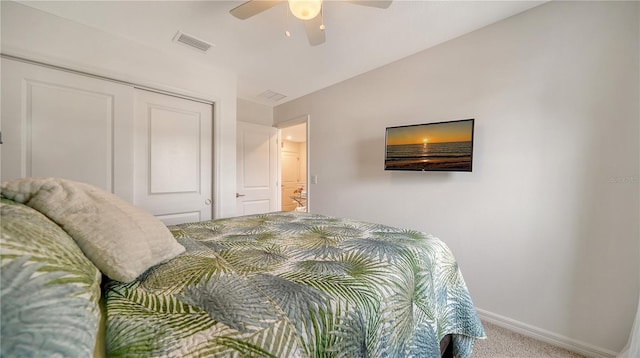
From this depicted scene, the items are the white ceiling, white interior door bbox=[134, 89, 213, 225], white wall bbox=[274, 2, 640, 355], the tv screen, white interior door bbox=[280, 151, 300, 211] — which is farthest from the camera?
white interior door bbox=[280, 151, 300, 211]

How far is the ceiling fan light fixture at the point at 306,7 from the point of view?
1365 millimetres

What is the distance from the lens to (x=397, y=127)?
249 cm

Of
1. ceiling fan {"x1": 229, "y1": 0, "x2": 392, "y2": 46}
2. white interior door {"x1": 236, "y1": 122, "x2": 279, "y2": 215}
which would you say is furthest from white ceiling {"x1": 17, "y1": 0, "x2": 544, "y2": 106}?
white interior door {"x1": 236, "y1": 122, "x2": 279, "y2": 215}

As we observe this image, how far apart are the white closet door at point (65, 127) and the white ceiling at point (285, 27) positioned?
0.48 m

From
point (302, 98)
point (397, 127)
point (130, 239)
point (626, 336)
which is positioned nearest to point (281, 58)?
point (302, 98)

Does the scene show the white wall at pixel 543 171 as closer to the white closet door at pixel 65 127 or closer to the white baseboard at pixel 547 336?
the white baseboard at pixel 547 336

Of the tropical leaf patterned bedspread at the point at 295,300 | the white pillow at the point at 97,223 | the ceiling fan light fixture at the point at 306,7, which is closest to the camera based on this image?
the tropical leaf patterned bedspread at the point at 295,300

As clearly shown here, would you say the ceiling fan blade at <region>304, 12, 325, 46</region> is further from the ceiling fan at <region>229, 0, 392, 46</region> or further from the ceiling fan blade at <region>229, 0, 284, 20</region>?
the ceiling fan blade at <region>229, 0, 284, 20</region>

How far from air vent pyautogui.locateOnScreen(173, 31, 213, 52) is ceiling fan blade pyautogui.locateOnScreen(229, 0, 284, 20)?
827mm

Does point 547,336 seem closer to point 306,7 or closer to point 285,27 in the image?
point 306,7

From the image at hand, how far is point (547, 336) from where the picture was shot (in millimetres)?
1790

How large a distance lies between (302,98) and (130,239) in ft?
10.4

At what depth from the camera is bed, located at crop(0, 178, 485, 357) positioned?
0.40m

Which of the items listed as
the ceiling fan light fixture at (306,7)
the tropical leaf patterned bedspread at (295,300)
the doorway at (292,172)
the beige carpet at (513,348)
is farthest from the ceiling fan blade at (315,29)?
the doorway at (292,172)
